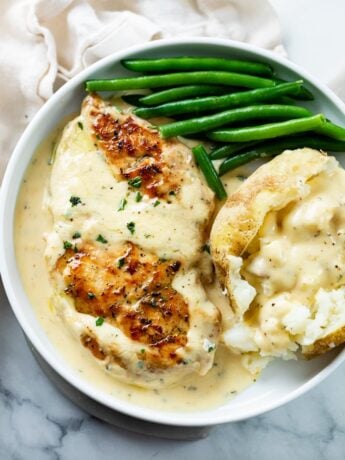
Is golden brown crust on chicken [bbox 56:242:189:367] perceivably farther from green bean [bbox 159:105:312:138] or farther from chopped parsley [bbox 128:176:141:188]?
green bean [bbox 159:105:312:138]

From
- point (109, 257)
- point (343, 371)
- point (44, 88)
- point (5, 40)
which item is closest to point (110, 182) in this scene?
point (109, 257)

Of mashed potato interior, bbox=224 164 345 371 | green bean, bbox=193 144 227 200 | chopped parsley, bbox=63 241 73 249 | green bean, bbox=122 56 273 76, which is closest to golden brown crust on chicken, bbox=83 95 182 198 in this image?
green bean, bbox=193 144 227 200

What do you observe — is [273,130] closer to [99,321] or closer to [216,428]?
[99,321]

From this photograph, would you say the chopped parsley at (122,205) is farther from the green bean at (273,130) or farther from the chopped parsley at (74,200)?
the green bean at (273,130)

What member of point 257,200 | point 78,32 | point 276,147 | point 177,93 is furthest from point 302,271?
point 78,32

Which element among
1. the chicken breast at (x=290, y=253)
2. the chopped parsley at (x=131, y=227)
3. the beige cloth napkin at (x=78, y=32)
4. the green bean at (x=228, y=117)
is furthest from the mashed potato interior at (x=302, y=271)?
the beige cloth napkin at (x=78, y=32)

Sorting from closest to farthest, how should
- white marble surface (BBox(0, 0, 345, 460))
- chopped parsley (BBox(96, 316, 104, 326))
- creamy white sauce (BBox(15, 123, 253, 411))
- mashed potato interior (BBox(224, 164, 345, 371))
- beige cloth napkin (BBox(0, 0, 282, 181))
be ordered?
mashed potato interior (BBox(224, 164, 345, 371)) < chopped parsley (BBox(96, 316, 104, 326)) < creamy white sauce (BBox(15, 123, 253, 411)) < beige cloth napkin (BBox(0, 0, 282, 181)) < white marble surface (BBox(0, 0, 345, 460))

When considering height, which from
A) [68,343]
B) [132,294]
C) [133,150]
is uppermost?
[133,150]
